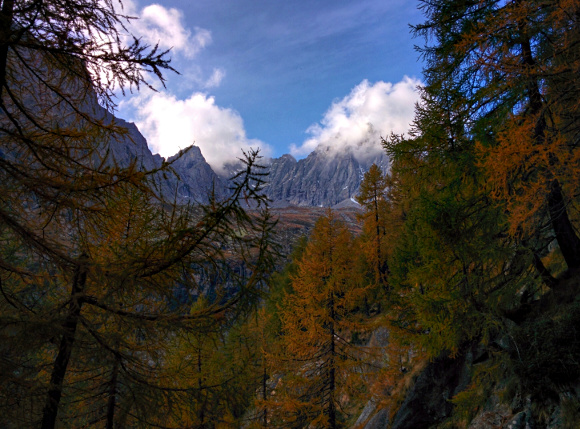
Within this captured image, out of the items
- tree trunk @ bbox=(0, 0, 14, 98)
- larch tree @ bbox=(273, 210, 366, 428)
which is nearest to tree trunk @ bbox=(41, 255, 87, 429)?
tree trunk @ bbox=(0, 0, 14, 98)

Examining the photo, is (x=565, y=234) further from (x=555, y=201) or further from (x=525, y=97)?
(x=525, y=97)

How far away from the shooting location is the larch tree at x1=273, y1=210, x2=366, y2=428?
1022 cm

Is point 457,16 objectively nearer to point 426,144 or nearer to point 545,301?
point 426,144

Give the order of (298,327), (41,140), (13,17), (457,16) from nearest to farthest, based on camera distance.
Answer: (13,17), (41,140), (457,16), (298,327)

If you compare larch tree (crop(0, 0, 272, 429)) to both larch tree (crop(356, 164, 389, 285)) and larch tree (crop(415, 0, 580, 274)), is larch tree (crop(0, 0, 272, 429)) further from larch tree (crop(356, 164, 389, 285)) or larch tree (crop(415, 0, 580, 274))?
larch tree (crop(356, 164, 389, 285))

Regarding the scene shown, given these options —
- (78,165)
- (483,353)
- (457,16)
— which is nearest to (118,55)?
(78,165)

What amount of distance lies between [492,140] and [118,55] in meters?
6.54

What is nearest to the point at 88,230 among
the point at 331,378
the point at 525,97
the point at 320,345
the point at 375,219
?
the point at 525,97

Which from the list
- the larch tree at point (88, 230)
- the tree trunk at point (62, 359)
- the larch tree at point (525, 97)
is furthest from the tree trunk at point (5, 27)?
the larch tree at point (525, 97)

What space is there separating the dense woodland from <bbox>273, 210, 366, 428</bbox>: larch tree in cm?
324

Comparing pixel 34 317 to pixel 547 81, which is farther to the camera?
pixel 547 81

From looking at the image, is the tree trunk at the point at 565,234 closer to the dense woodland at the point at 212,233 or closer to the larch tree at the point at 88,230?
the dense woodland at the point at 212,233

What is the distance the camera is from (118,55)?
10.4ft

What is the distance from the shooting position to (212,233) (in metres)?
2.97
